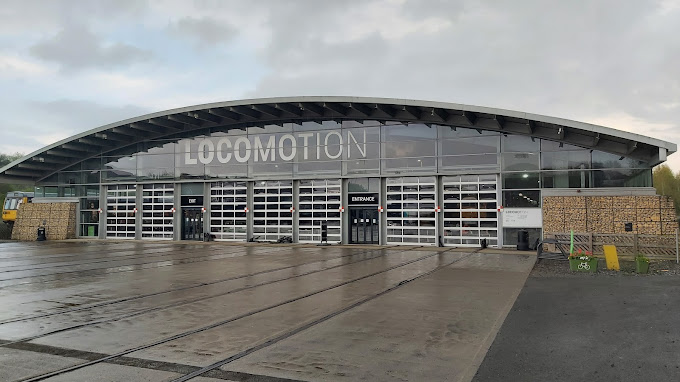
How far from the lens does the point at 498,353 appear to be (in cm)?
664

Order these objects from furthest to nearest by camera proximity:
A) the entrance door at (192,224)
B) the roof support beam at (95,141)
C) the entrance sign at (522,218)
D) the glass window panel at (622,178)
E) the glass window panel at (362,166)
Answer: the roof support beam at (95,141) → the entrance door at (192,224) → the glass window panel at (362,166) → the entrance sign at (522,218) → the glass window panel at (622,178)

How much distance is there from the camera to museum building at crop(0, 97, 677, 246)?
24.8 metres

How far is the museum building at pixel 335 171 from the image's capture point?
81.4 feet

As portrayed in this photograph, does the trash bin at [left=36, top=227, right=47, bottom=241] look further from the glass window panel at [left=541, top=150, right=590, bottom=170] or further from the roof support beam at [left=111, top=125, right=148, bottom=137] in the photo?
the glass window panel at [left=541, top=150, right=590, bottom=170]

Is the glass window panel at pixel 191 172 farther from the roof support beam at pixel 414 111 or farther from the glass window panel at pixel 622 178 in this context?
the glass window panel at pixel 622 178

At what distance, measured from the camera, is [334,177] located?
96.4 feet

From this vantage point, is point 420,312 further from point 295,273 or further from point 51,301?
point 51,301

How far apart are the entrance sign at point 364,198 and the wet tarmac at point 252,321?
11697mm

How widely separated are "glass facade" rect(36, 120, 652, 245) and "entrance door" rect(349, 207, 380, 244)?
0.63m

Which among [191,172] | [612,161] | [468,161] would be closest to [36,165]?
[191,172]

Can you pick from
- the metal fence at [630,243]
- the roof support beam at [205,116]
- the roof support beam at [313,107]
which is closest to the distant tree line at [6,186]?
the roof support beam at [205,116]

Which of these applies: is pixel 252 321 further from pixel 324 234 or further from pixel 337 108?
pixel 337 108

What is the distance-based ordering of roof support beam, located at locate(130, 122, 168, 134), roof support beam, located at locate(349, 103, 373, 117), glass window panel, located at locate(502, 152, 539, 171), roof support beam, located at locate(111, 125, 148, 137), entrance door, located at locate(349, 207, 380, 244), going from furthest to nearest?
roof support beam, located at locate(111, 125, 148, 137), roof support beam, located at locate(130, 122, 168, 134), entrance door, located at locate(349, 207, 380, 244), roof support beam, located at locate(349, 103, 373, 117), glass window panel, located at locate(502, 152, 539, 171)

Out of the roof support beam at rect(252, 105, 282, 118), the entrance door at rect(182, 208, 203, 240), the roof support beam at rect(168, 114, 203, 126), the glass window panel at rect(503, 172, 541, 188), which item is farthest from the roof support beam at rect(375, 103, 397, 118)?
the entrance door at rect(182, 208, 203, 240)
